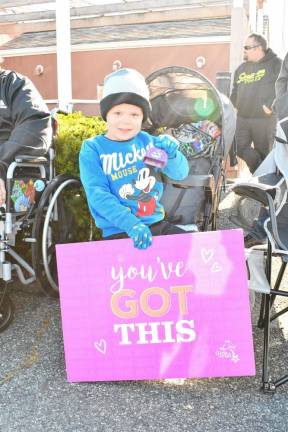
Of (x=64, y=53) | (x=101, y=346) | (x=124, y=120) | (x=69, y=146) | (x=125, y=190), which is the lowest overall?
(x=101, y=346)

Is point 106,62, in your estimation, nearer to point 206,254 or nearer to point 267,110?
point 267,110

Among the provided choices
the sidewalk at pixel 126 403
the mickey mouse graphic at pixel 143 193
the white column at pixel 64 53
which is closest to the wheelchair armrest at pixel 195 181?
the mickey mouse graphic at pixel 143 193

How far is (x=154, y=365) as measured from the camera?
2.31 metres

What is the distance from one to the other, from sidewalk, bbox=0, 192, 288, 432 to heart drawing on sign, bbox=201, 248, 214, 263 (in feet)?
1.85

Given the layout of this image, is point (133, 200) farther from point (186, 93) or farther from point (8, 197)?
point (186, 93)

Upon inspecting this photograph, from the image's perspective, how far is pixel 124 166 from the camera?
2514 millimetres

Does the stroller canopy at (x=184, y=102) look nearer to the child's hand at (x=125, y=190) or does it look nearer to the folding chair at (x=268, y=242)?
the folding chair at (x=268, y=242)

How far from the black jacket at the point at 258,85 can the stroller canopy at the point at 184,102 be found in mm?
2329

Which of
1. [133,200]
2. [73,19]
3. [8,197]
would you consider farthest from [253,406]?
[73,19]

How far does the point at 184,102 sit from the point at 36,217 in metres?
1.24

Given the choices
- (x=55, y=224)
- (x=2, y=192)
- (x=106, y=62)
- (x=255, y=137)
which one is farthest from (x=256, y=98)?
(x=106, y=62)

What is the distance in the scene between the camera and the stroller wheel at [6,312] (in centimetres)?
286

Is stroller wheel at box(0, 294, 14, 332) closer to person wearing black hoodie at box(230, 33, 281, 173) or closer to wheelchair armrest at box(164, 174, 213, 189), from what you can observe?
wheelchair armrest at box(164, 174, 213, 189)

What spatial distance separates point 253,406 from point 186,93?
198 centimetres
